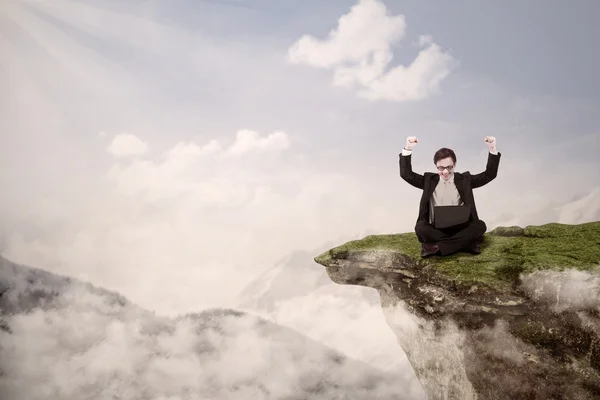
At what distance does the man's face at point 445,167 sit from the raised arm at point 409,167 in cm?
29

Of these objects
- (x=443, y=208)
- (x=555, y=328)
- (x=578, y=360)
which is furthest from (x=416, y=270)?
(x=578, y=360)

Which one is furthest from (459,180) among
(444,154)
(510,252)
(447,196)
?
(510,252)

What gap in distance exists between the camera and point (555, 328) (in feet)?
15.8

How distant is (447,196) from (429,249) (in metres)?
0.82

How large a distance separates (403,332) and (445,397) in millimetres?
1038

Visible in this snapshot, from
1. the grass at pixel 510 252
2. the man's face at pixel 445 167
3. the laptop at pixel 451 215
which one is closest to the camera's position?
the grass at pixel 510 252

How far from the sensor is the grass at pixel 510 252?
505 cm

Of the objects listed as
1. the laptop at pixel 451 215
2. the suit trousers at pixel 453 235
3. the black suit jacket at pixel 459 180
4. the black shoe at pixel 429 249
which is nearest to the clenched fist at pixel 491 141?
the black suit jacket at pixel 459 180

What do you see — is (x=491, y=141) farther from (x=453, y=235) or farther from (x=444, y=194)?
(x=453, y=235)

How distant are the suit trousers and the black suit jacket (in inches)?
5.4

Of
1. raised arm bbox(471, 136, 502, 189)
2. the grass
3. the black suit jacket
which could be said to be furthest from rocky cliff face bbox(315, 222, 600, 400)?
raised arm bbox(471, 136, 502, 189)

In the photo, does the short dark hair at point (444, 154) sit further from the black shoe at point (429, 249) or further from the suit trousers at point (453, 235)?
the black shoe at point (429, 249)

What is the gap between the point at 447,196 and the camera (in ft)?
18.5

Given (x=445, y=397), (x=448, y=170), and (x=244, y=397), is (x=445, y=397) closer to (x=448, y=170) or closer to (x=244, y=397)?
(x=448, y=170)
